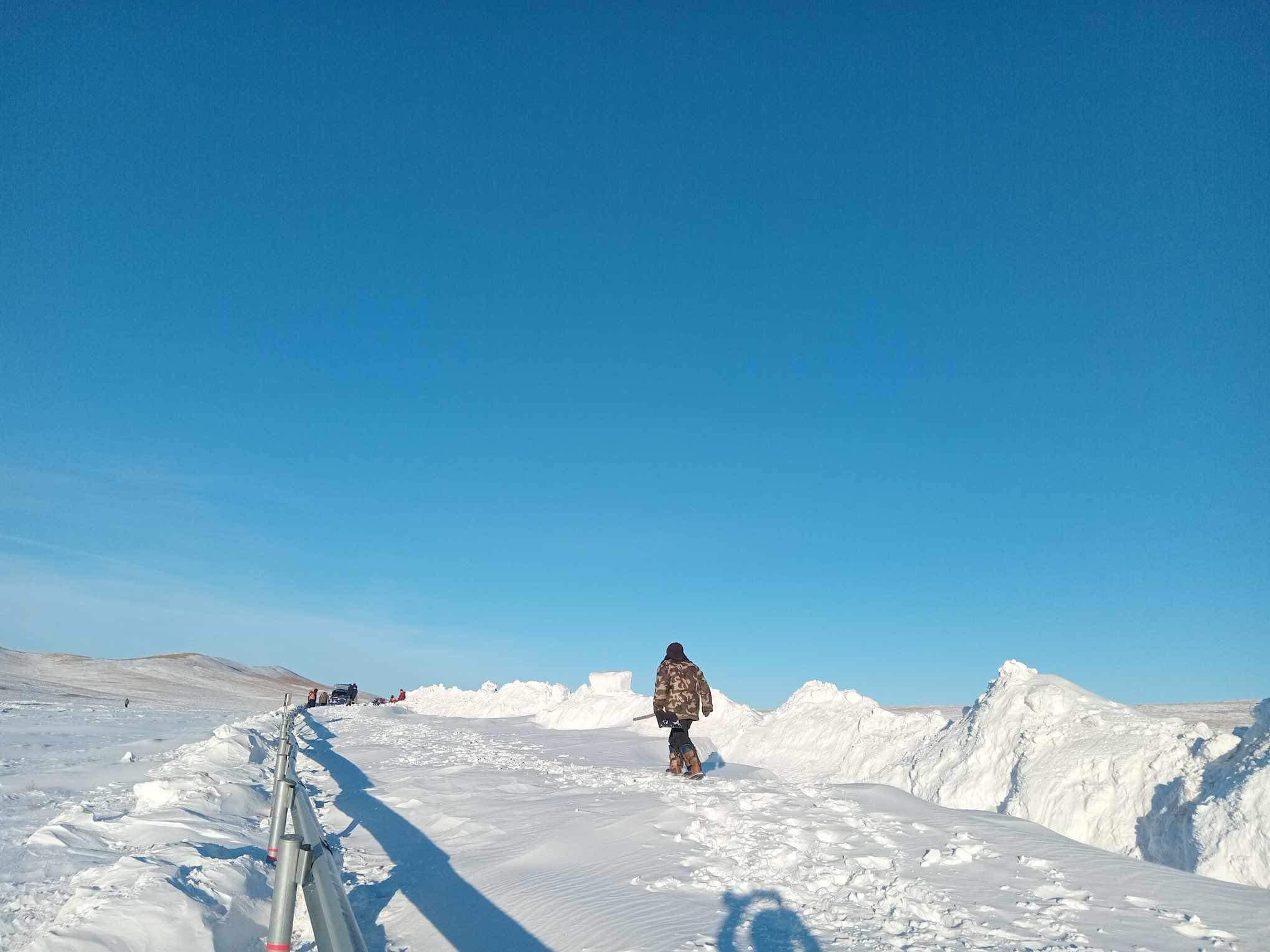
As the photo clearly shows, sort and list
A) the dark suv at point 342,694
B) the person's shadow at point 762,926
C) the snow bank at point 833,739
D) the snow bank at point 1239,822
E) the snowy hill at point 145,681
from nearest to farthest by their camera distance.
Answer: the person's shadow at point 762,926
the snow bank at point 1239,822
the snow bank at point 833,739
the snowy hill at point 145,681
the dark suv at point 342,694

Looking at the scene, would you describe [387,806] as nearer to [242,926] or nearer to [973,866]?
[242,926]

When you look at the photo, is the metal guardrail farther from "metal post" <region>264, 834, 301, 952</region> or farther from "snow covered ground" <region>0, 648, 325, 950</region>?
"snow covered ground" <region>0, 648, 325, 950</region>

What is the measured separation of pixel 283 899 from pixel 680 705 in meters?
8.33

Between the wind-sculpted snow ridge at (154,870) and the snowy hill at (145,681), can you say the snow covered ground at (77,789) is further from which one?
the snowy hill at (145,681)

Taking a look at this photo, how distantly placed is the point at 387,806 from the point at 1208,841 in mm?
8438

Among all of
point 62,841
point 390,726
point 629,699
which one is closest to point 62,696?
point 390,726

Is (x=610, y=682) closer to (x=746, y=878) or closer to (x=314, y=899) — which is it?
(x=746, y=878)

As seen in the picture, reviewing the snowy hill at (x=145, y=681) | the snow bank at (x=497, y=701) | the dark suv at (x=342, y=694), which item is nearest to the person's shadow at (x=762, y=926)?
the snow bank at (x=497, y=701)

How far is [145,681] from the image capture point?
58.2 metres

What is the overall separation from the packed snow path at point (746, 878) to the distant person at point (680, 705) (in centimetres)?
104

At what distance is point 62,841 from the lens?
5.90 m

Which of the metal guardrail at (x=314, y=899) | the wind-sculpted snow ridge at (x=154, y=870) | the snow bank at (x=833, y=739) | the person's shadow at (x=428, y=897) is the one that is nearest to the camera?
the metal guardrail at (x=314, y=899)

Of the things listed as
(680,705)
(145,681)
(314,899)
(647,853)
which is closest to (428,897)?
(647,853)

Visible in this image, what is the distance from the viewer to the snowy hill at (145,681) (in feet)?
132
